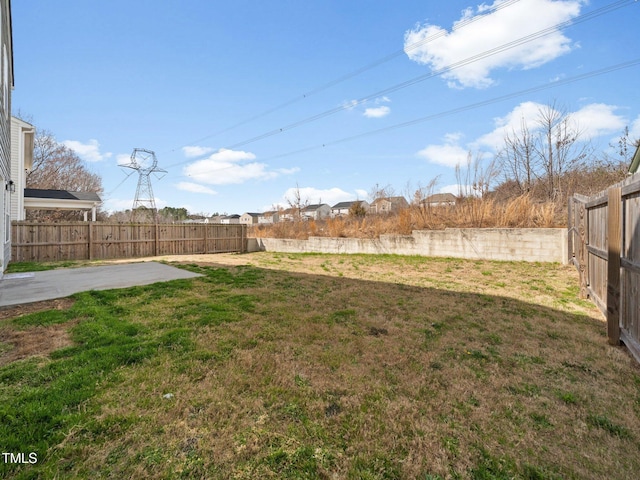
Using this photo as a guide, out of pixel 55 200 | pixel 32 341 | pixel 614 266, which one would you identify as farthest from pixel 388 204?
pixel 55 200

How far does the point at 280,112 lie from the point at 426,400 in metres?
17.4

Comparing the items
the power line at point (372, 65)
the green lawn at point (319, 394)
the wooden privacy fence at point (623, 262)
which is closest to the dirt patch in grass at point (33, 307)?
the green lawn at point (319, 394)

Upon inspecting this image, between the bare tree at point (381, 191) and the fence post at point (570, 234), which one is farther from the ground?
the bare tree at point (381, 191)

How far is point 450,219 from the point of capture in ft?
34.1

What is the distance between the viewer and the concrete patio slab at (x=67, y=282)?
15.9ft

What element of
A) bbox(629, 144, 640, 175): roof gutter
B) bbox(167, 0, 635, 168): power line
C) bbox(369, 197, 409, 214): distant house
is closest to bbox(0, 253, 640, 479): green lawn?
bbox(167, 0, 635, 168): power line

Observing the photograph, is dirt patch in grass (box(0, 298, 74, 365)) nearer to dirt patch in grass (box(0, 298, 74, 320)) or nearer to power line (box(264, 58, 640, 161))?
dirt patch in grass (box(0, 298, 74, 320))

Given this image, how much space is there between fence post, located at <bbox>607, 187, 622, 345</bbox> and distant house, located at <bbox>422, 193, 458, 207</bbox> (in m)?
8.21

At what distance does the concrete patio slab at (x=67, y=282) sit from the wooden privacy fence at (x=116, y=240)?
16.1ft

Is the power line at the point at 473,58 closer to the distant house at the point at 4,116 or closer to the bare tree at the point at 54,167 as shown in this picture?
the distant house at the point at 4,116

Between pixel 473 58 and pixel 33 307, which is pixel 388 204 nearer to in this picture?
pixel 473 58

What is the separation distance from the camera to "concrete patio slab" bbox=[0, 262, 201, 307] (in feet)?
15.9

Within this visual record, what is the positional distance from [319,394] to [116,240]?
44.7ft

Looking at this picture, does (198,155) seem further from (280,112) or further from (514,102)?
(514,102)
